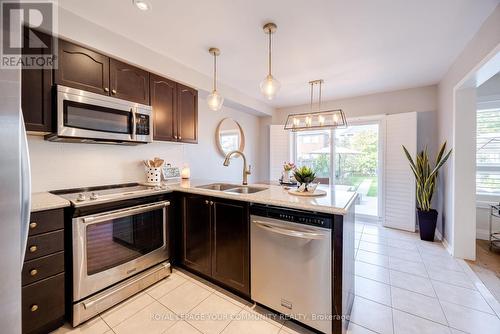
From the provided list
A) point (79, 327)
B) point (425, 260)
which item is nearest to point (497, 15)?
point (425, 260)

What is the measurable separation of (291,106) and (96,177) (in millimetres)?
4081

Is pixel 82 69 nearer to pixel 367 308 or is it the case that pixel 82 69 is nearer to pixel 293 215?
pixel 293 215

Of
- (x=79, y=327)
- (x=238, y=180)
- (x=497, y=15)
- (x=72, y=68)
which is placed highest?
(x=497, y=15)

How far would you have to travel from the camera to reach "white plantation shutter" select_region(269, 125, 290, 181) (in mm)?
4766

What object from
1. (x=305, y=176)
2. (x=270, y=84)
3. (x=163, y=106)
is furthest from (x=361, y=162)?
(x=163, y=106)

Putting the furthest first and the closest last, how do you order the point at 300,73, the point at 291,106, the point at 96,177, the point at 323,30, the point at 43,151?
the point at 291,106 < the point at 300,73 < the point at 96,177 < the point at 323,30 < the point at 43,151

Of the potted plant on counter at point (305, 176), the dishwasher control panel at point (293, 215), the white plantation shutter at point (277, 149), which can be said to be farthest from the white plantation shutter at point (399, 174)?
the dishwasher control panel at point (293, 215)

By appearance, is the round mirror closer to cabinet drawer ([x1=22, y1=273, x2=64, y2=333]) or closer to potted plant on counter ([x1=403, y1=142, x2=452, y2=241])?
cabinet drawer ([x1=22, y1=273, x2=64, y2=333])

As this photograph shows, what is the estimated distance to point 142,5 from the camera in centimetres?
167

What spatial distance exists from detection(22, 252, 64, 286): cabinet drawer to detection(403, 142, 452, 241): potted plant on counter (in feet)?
14.4

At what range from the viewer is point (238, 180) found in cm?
436

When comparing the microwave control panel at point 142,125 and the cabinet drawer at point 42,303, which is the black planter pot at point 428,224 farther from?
the cabinet drawer at point 42,303

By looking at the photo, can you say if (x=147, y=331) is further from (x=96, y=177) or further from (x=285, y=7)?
(x=285, y=7)

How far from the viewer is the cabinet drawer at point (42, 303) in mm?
1348
